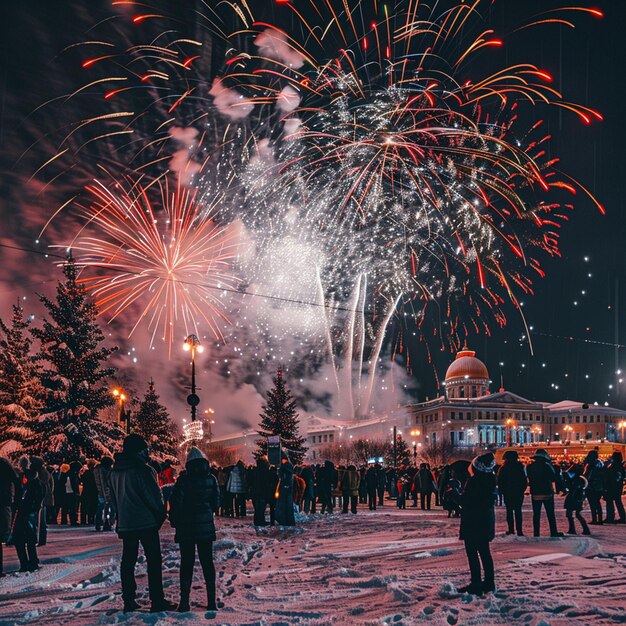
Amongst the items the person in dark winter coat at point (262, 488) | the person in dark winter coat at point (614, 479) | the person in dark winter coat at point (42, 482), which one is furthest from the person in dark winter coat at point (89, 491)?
the person in dark winter coat at point (614, 479)

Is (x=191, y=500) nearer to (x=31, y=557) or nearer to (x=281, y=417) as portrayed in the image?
(x=31, y=557)

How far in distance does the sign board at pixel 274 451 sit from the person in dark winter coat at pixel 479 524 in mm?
13079

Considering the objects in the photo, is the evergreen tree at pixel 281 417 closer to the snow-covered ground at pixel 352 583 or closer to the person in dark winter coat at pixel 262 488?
the person in dark winter coat at pixel 262 488

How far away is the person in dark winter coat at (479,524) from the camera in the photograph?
8.45 meters

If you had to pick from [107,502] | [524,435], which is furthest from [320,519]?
[524,435]

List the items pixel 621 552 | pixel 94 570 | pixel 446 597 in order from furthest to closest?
pixel 621 552 < pixel 94 570 < pixel 446 597

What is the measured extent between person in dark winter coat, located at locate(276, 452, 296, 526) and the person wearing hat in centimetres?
1042

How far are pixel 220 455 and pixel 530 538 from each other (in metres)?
122

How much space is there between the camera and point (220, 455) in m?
132

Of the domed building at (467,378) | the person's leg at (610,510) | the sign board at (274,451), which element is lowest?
the person's leg at (610,510)

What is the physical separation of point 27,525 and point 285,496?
840cm

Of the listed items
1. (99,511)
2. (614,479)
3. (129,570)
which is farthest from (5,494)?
(614,479)

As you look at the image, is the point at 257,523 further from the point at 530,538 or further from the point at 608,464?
the point at 608,464

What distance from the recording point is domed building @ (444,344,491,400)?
420ft
